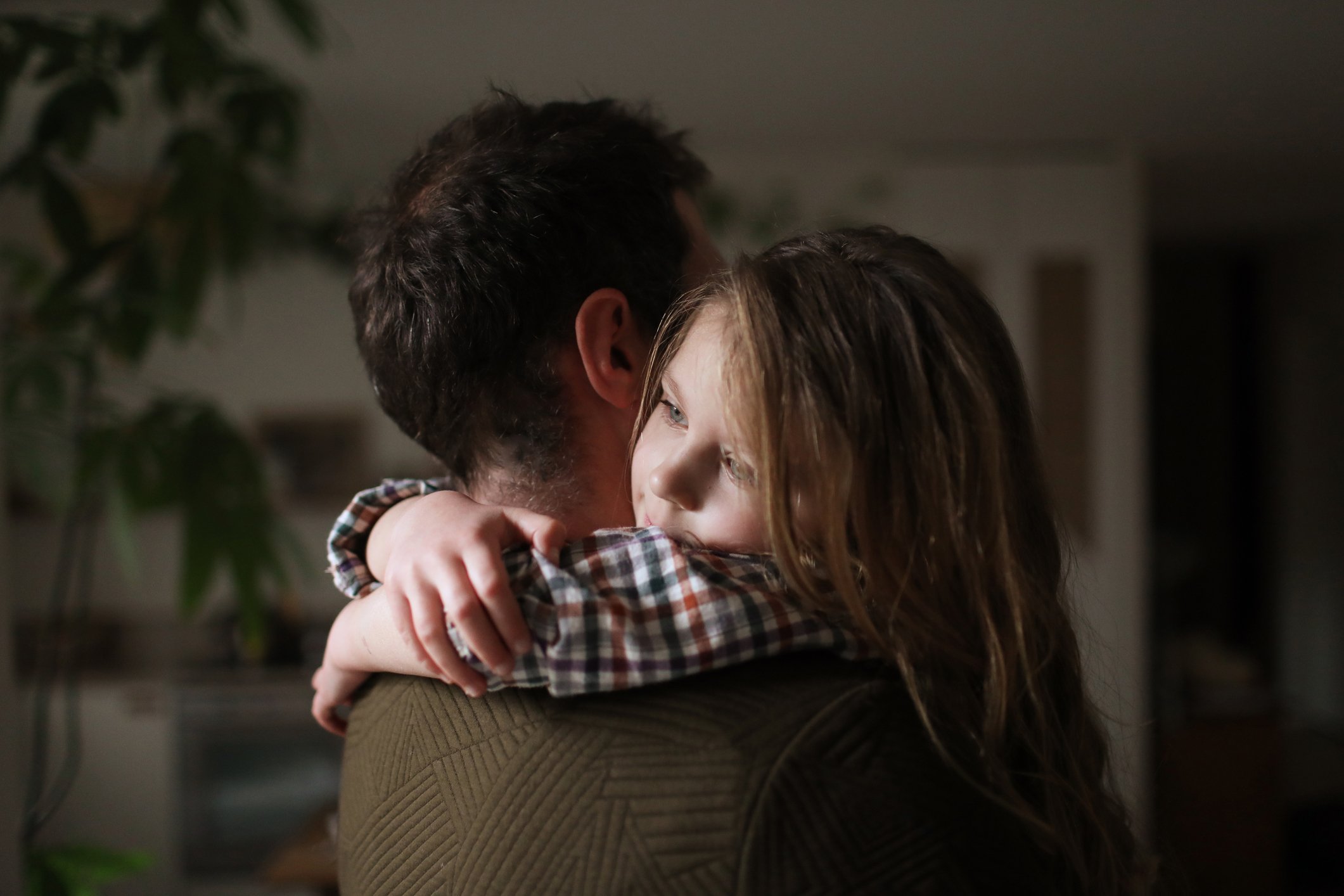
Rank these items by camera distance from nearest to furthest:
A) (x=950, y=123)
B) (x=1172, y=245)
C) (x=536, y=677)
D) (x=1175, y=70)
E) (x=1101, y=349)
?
1. (x=536, y=677)
2. (x=1175, y=70)
3. (x=950, y=123)
4. (x=1101, y=349)
5. (x=1172, y=245)

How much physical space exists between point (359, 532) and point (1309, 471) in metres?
6.05

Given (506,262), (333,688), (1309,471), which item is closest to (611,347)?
(506,262)

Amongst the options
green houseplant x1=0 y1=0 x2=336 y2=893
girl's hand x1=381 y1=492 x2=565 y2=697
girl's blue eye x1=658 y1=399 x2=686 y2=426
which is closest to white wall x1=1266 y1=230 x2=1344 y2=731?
green houseplant x1=0 y1=0 x2=336 y2=893

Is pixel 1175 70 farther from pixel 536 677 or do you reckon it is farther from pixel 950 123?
pixel 536 677

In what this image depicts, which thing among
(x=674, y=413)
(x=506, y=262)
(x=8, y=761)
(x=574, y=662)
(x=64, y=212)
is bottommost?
(x=8, y=761)

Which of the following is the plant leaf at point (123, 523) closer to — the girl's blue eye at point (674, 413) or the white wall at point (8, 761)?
the white wall at point (8, 761)

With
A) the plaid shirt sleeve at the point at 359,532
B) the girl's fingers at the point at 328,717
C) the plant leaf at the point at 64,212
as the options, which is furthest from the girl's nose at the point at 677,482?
the plant leaf at the point at 64,212

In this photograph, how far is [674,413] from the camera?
25.0 inches

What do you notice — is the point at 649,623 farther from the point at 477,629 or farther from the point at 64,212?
the point at 64,212

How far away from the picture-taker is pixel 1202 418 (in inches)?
230

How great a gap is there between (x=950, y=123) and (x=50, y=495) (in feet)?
9.96

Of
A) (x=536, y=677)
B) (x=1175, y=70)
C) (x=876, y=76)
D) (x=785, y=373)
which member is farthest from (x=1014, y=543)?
(x=1175, y=70)

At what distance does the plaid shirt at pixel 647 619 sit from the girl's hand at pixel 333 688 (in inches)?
8.6

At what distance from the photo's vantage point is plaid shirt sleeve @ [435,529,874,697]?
0.51m
